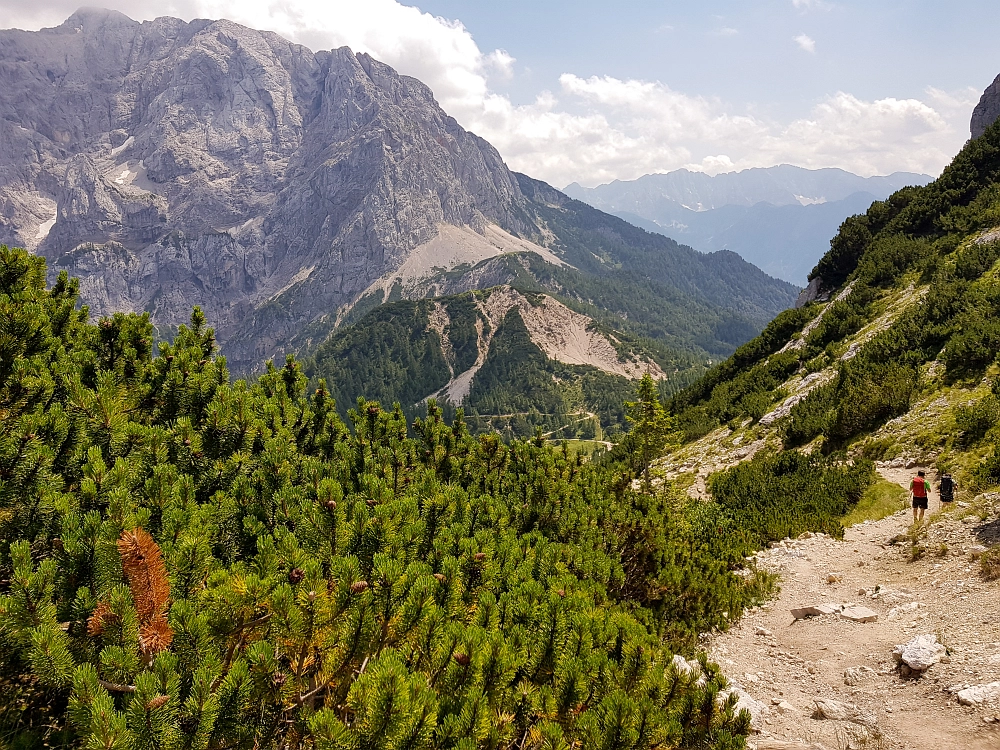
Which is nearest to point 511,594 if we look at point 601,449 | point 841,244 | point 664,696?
point 664,696

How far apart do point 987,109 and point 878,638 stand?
106403 millimetres

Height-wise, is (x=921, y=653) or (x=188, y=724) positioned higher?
(x=188, y=724)

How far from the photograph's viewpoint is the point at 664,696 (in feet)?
17.9

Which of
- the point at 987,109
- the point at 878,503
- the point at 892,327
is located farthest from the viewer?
the point at 987,109

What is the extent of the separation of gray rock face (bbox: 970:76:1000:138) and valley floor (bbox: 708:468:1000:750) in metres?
95.2

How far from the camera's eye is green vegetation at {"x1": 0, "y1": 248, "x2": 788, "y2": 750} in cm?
337

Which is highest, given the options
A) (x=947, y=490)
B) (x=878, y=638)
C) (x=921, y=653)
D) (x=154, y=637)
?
(x=154, y=637)

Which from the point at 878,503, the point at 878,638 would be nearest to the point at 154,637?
the point at 878,638

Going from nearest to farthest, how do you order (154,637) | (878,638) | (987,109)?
1. (154,637)
2. (878,638)
3. (987,109)

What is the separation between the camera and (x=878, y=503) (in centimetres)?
1580

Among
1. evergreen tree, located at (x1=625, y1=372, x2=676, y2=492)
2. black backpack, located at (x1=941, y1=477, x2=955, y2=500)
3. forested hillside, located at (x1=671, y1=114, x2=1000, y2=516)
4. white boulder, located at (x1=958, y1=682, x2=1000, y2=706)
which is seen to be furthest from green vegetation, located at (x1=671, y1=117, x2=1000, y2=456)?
white boulder, located at (x1=958, y1=682, x2=1000, y2=706)

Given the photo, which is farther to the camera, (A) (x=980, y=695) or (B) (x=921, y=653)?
(B) (x=921, y=653)

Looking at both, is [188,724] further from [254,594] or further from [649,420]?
[649,420]

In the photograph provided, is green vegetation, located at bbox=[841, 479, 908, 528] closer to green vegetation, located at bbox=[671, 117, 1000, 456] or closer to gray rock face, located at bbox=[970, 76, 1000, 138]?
green vegetation, located at bbox=[671, 117, 1000, 456]
